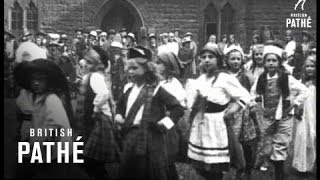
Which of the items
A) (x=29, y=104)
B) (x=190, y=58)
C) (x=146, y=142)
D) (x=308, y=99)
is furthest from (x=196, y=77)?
(x=29, y=104)

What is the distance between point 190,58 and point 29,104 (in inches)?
71.0

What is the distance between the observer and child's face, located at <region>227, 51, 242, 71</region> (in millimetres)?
5891

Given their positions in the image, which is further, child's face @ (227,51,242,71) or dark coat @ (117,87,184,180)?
child's face @ (227,51,242,71)

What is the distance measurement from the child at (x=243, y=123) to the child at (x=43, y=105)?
1.70m

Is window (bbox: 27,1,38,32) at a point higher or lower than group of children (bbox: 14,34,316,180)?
higher

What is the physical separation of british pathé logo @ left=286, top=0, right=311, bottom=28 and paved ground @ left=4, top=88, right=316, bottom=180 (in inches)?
55.3

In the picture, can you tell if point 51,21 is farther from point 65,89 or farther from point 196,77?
point 196,77

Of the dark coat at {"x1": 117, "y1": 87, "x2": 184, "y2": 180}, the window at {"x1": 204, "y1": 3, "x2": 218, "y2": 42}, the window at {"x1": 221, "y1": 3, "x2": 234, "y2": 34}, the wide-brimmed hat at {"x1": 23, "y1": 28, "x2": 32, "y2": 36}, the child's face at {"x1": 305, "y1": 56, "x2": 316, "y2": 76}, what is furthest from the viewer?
the window at {"x1": 221, "y1": 3, "x2": 234, "y2": 34}

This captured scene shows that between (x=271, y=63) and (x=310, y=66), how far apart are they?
497 millimetres

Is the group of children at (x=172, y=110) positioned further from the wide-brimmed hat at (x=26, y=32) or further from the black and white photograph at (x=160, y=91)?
the wide-brimmed hat at (x=26, y=32)

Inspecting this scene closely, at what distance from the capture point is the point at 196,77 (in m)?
5.79

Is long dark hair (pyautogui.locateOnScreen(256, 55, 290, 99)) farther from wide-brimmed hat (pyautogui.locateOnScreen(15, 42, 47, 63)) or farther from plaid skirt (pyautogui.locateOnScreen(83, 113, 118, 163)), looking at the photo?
wide-brimmed hat (pyautogui.locateOnScreen(15, 42, 47, 63))

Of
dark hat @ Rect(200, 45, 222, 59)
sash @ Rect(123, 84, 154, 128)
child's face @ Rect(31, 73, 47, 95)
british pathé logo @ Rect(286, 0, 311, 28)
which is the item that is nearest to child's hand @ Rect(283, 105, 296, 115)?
Result: dark hat @ Rect(200, 45, 222, 59)

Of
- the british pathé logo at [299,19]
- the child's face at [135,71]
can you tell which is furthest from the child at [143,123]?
the british pathé logo at [299,19]
